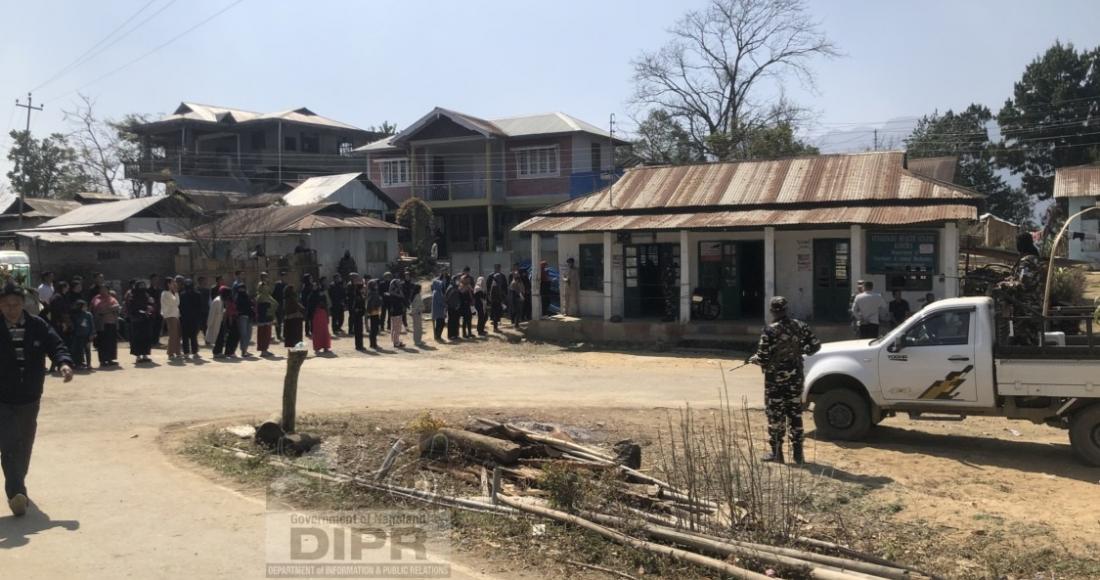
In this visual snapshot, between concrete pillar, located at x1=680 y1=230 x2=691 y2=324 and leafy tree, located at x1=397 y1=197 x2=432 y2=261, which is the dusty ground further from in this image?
leafy tree, located at x1=397 y1=197 x2=432 y2=261

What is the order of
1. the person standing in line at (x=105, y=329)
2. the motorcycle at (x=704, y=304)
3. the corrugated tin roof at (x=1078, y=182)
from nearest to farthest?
1. the person standing in line at (x=105, y=329)
2. the motorcycle at (x=704, y=304)
3. the corrugated tin roof at (x=1078, y=182)

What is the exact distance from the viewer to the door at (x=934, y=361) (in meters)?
9.28

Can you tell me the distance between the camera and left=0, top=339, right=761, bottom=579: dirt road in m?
5.73

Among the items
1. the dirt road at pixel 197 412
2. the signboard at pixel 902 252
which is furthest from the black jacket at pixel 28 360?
the signboard at pixel 902 252

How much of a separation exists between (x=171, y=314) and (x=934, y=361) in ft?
45.6

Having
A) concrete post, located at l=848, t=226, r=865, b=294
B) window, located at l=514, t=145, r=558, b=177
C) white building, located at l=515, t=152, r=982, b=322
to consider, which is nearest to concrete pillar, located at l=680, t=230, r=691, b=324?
white building, located at l=515, t=152, r=982, b=322

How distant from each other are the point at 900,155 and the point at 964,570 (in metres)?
17.8

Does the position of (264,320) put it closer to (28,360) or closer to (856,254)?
(28,360)

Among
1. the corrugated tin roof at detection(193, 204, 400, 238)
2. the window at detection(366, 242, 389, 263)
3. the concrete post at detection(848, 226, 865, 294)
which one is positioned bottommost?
the concrete post at detection(848, 226, 865, 294)

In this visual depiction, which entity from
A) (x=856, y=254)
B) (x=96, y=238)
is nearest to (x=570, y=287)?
(x=856, y=254)

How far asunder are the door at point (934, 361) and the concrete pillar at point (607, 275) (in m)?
11.6

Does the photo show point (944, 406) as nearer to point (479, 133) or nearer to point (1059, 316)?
point (1059, 316)

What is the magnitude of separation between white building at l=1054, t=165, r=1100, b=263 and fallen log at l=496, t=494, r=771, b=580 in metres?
32.2

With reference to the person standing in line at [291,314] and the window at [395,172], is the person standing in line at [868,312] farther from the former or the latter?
the window at [395,172]
